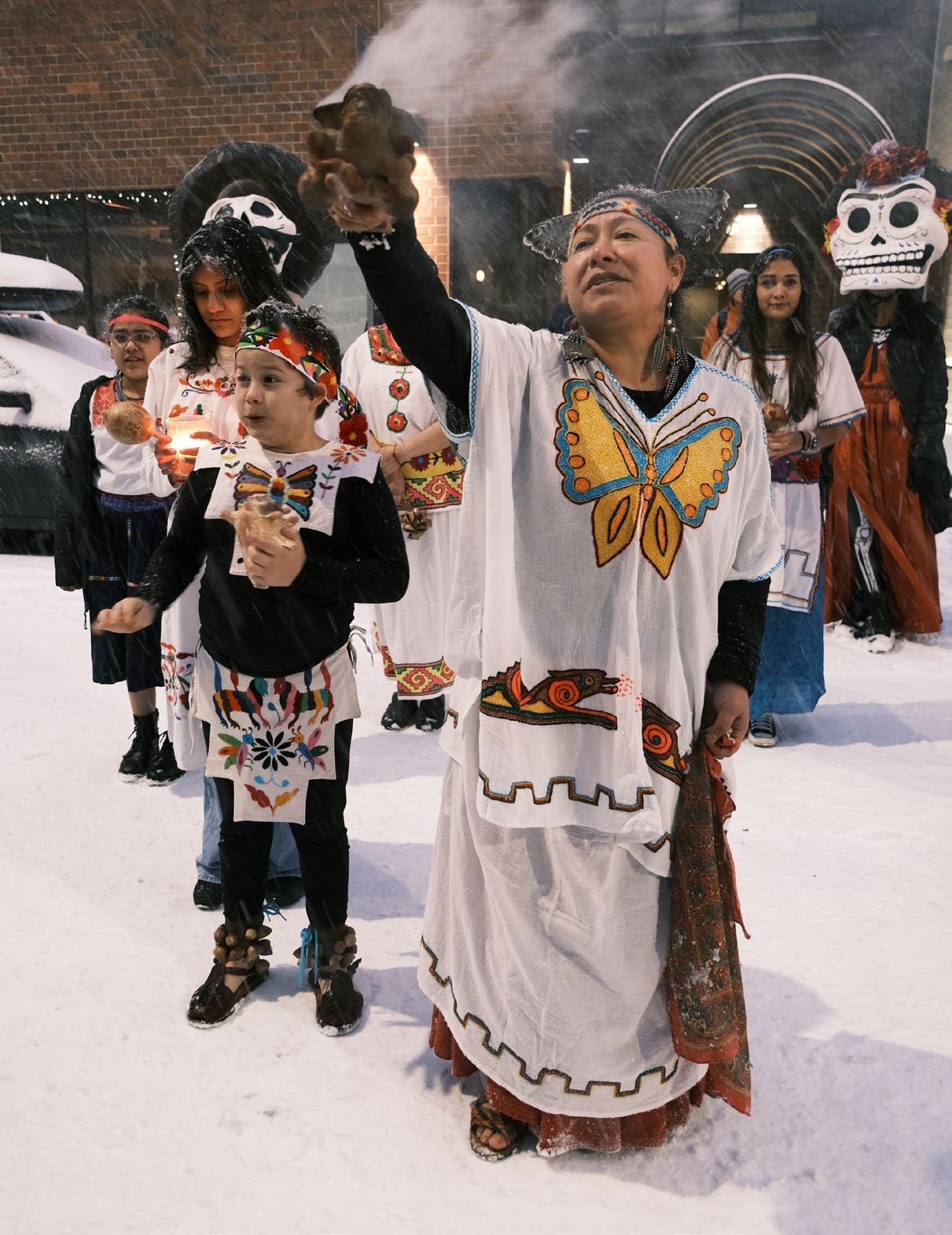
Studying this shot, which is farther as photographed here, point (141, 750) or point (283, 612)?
point (141, 750)

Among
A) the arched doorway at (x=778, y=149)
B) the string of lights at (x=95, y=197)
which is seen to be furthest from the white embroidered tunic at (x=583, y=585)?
the string of lights at (x=95, y=197)

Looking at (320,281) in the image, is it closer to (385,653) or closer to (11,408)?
(11,408)

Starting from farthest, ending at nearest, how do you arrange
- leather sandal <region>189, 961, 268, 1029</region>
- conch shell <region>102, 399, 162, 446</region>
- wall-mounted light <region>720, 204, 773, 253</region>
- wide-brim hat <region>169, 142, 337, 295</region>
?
wall-mounted light <region>720, 204, 773, 253</region> → wide-brim hat <region>169, 142, 337, 295</region> → conch shell <region>102, 399, 162, 446</region> → leather sandal <region>189, 961, 268, 1029</region>

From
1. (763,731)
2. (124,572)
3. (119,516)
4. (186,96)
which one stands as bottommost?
(763,731)

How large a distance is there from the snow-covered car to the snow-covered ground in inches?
166

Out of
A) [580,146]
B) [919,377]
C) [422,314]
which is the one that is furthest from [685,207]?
[580,146]

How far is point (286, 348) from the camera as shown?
7.26 ft

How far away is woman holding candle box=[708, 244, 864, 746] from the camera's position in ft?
13.7

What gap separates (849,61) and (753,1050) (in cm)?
1128

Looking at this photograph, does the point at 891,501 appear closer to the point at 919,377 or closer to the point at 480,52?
the point at 919,377

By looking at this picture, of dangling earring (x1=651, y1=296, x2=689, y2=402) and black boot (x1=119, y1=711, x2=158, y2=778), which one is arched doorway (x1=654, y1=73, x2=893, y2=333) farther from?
dangling earring (x1=651, y1=296, x2=689, y2=402)

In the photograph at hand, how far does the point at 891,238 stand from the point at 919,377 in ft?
2.62

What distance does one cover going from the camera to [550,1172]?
203 cm

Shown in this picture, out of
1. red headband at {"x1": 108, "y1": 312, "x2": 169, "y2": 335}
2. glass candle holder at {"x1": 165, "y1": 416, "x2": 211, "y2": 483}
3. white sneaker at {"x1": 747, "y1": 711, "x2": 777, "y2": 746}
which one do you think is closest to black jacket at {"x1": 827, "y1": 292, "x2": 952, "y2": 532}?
white sneaker at {"x1": 747, "y1": 711, "x2": 777, "y2": 746}
